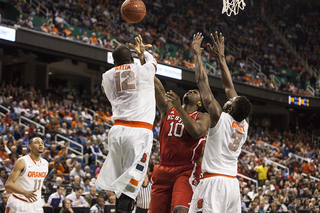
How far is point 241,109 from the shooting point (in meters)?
4.02

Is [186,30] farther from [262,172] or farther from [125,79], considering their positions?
[125,79]

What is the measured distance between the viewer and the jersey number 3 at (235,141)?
4.06 meters

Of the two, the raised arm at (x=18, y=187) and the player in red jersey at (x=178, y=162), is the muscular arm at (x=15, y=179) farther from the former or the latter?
the player in red jersey at (x=178, y=162)

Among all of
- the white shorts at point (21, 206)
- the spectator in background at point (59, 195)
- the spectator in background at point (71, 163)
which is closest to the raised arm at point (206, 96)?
the white shorts at point (21, 206)

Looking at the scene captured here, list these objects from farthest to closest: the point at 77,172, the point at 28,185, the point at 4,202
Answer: the point at 77,172
the point at 4,202
the point at 28,185

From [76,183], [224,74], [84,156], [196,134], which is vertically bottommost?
[76,183]

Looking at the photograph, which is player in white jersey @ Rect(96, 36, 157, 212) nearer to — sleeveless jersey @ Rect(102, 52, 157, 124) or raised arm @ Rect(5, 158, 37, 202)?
sleeveless jersey @ Rect(102, 52, 157, 124)

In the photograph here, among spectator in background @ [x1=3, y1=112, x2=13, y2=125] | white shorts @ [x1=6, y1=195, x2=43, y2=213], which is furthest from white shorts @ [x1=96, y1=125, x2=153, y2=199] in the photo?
spectator in background @ [x1=3, y1=112, x2=13, y2=125]

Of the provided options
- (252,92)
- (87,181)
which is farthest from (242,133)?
(252,92)

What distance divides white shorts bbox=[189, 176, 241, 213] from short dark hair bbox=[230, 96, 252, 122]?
2.17ft

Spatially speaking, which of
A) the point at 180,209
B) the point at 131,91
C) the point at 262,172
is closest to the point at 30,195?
the point at 180,209

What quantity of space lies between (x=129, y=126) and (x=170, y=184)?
1.03 meters

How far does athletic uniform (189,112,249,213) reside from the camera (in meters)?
3.96

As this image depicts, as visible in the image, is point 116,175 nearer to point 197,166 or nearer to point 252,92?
point 197,166
